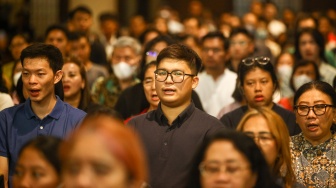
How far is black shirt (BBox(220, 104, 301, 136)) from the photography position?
659 centimetres

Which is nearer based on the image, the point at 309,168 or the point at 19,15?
the point at 309,168

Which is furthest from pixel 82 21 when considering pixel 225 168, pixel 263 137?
pixel 225 168

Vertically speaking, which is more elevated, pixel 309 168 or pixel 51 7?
pixel 51 7

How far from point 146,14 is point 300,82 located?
1111 cm

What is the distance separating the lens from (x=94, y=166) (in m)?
3.18

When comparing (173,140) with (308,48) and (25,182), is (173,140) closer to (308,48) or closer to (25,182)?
(25,182)

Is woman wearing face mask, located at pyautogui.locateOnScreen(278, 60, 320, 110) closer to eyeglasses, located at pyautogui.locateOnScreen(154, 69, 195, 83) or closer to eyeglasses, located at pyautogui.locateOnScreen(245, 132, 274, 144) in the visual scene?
eyeglasses, located at pyautogui.locateOnScreen(154, 69, 195, 83)

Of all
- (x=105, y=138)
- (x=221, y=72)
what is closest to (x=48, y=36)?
(x=221, y=72)

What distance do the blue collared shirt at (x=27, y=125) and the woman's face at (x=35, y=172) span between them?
51.9 inches

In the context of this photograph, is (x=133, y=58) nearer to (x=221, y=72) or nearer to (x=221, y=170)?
(x=221, y=72)

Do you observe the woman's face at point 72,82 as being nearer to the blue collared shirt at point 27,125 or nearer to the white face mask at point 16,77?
the white face mask at point 16,77

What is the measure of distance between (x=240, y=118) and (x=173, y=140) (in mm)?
1381

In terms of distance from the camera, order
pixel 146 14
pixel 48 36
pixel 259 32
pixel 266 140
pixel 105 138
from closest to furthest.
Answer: pixel 105 138 → pixel 266 140 → pixel 48 36 → pixel 259 32 → pixel 146 14

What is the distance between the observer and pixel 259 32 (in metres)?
14.1
